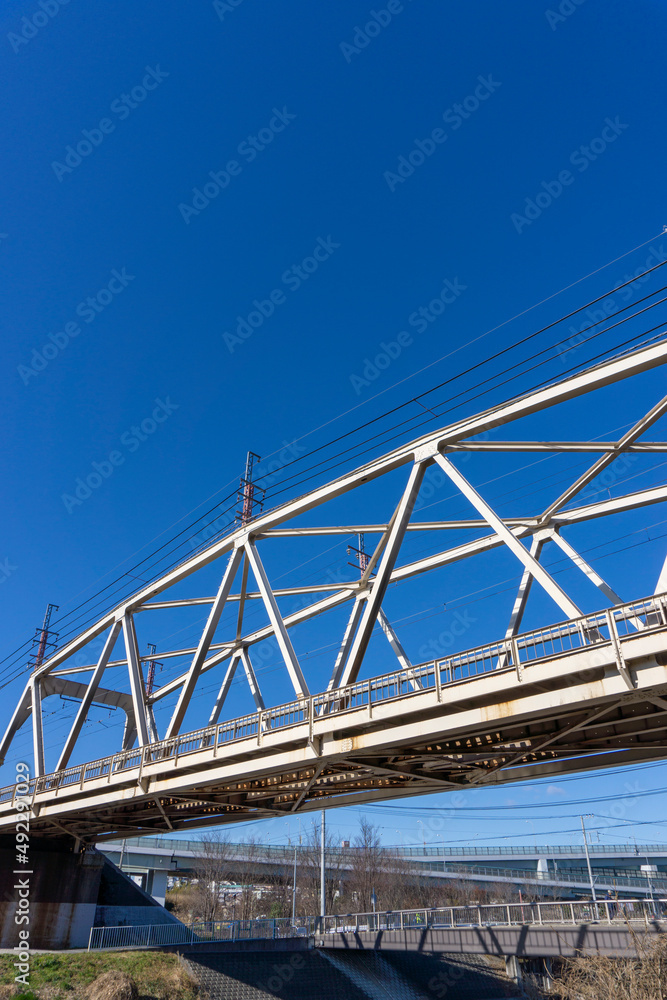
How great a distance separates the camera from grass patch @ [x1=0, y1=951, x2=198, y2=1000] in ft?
93.2

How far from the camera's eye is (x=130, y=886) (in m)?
44.9

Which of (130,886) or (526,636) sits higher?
(526,636)

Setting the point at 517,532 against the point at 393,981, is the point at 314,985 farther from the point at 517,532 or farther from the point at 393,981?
the point at 517,532

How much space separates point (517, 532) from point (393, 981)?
34792 millimetres

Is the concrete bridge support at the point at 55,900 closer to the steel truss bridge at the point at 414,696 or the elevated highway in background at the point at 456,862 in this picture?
the steel truss bridge at the point at 414,696

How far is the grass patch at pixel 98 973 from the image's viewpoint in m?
28.4

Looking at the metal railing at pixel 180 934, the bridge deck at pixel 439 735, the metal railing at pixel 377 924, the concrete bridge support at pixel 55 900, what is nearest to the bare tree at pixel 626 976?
the metal railing at pixel 377 924

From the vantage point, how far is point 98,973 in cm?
3009

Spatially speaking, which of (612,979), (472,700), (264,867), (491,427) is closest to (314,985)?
(612,979)

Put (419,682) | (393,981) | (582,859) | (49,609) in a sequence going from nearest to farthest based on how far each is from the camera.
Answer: (419,682) → (393,981) → (49,609) → (582,859)

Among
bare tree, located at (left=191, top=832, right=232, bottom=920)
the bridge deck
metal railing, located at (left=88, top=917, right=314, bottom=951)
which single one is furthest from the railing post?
bare tree, located at (left=191, top=832, right=232, bottom=920)

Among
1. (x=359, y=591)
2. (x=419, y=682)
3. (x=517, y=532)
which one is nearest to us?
(x=419, y=682)

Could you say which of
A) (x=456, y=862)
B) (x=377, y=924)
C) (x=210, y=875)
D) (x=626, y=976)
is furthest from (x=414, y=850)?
(x=626, y=976)

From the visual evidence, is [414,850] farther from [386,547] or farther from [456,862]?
[386,547]
